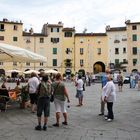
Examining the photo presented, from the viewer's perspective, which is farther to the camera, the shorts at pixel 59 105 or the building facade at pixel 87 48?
the building facade at pixel 87 48

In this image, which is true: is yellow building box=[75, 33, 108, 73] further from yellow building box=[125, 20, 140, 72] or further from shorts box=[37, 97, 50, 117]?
shorts box=[37, 97, 50, 117]

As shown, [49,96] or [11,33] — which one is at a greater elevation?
[11,33]

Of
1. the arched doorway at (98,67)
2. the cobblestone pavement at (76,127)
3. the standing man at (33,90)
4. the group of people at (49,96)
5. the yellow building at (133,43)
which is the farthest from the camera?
the arched doorway at (98,67)

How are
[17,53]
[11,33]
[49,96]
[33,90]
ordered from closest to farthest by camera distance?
[49,96] → [33,90] → [17,53] → [11,33]

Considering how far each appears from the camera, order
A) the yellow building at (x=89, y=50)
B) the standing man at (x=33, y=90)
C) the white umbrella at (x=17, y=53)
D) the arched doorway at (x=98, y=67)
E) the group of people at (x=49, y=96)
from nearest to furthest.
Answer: the group of people at (x=49, y=96)
the standing man at (x=33, y=90)
the white umbrella at (x=17, y=53)
the yellow building at (x=89, y=50)
the arched doorway at (x=98, y=67)

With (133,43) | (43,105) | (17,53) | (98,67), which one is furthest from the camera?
(98,67)

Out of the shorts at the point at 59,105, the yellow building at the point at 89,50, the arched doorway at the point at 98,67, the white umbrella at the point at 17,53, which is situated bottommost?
the shorts at the point at 59,105

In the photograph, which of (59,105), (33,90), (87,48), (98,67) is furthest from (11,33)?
(59,105)

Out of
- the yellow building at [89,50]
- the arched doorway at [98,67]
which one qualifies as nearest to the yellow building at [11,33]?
the yellow building at [89,50]

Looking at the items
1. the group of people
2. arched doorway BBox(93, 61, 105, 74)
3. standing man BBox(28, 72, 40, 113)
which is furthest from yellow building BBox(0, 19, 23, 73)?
the group of people

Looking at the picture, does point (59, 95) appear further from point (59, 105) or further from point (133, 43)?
point (133, 43)

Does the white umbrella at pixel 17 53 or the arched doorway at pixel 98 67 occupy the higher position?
the arched doorway at pixel 98 67

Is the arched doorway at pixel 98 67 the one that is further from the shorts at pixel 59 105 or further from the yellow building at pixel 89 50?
the shorts at pixel 59 105

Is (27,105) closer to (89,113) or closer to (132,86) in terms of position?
(89,113)
